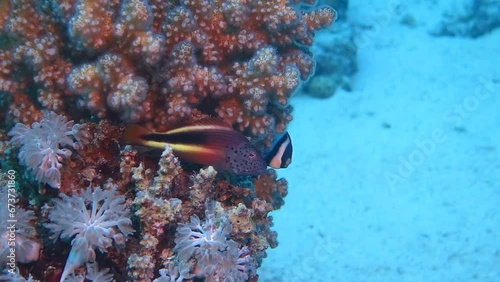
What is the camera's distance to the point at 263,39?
3.15 m

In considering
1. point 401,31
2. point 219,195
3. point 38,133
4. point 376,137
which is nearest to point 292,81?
point 219,195

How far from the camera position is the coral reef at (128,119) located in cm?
247

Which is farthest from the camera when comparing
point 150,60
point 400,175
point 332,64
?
point 332,64

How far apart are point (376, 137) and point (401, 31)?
609 cm

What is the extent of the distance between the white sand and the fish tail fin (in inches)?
155

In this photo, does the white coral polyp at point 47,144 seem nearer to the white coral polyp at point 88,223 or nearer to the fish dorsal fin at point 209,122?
the white coral polyp at point 88,223

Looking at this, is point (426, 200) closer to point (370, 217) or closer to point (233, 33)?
point (370, 217)

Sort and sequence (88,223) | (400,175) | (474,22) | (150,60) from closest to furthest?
(88,223), (150,60), (400,175), (474,22)

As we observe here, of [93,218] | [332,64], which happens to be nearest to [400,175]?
[332,64]

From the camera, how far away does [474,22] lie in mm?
13547

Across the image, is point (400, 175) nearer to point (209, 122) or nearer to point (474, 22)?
point (209, 122)

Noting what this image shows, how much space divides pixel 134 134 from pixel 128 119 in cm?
12

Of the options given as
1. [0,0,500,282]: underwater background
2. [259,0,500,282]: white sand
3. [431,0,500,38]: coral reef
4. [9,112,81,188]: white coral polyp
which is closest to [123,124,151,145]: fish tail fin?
[0,0,500,282]: underwater background

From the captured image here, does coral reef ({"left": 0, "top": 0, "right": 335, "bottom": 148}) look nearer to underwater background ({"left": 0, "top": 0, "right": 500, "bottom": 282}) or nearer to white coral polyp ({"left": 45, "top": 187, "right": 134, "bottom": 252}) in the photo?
underwater background ({"left": 0, "top": 0, "right": 500, "bottom": 282})
